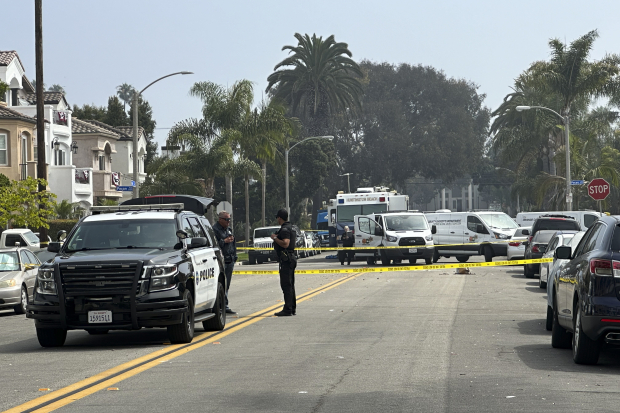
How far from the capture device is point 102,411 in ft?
25.5

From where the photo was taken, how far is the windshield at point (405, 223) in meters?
36.8

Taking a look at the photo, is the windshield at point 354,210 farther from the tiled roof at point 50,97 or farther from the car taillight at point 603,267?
the car taillight at point 603,267

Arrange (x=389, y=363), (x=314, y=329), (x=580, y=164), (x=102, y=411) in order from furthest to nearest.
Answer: (x=580, y=164) < (x=314, y=329) < (x=389, y=363) < (x=102, y=411)

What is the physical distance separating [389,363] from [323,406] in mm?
2687

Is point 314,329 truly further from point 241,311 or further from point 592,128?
point 592,128

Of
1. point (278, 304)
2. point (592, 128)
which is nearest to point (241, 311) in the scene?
point (278, 304)

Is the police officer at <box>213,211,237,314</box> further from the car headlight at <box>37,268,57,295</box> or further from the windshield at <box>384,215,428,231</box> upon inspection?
the windshield at <box>384,215,428,231</box>

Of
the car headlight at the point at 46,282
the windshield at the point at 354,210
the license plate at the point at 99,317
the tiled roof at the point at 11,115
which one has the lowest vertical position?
the license plate at the point at 99,317

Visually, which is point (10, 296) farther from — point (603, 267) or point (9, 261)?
point (603, 267)

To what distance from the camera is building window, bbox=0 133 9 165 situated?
46.5 metres

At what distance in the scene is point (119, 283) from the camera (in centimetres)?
1195

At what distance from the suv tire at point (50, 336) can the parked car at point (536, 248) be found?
18.1 metres

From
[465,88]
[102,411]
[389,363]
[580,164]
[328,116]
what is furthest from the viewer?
[465,88]

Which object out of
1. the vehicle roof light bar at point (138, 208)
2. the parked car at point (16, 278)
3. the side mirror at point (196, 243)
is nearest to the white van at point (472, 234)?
the parked car at point (16, 278)
